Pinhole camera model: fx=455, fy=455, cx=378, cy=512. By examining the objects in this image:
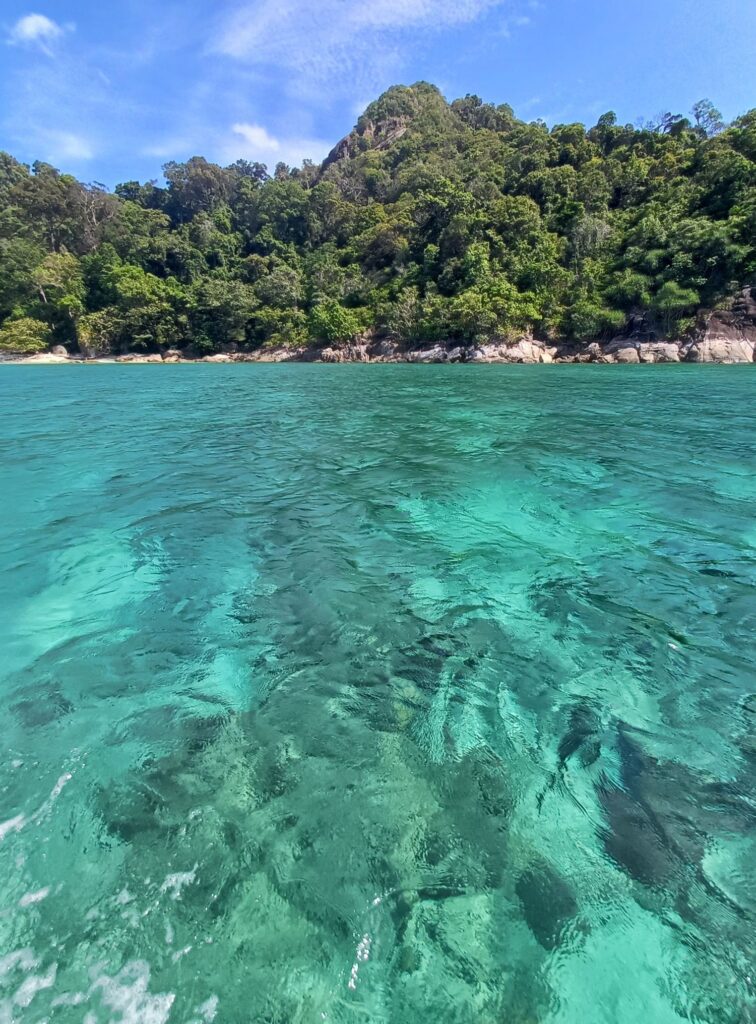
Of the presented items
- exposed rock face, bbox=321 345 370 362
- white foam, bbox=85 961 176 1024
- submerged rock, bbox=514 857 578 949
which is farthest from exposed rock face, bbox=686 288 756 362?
white foam, bbox=85 961 176 1024

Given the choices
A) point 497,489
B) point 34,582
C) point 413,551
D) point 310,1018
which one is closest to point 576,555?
point 413,551

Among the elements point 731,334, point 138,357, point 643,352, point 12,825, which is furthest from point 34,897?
point 138,357

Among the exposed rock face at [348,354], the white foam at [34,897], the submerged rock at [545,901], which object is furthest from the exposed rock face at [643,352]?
the white foam at [34,897]

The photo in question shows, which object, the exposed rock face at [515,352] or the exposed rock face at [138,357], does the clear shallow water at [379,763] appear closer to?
the exposed rock face at [515,352]

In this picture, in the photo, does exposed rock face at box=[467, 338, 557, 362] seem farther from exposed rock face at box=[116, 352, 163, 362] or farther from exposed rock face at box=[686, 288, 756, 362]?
exposed rock face at box=[116, 352, 163, 362]

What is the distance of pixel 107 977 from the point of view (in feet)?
6.41

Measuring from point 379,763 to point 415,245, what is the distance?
7490 cm

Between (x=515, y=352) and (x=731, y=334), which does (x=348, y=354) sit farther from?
(x=731, y=334)

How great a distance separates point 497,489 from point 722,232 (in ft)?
155

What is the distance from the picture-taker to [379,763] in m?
3.00

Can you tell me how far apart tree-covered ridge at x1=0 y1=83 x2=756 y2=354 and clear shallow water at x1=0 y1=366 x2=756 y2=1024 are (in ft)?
152

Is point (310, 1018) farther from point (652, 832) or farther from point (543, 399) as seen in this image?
point (543, 399)

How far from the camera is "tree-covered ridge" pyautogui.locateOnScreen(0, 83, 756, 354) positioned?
148 ft

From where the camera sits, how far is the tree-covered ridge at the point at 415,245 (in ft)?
148
